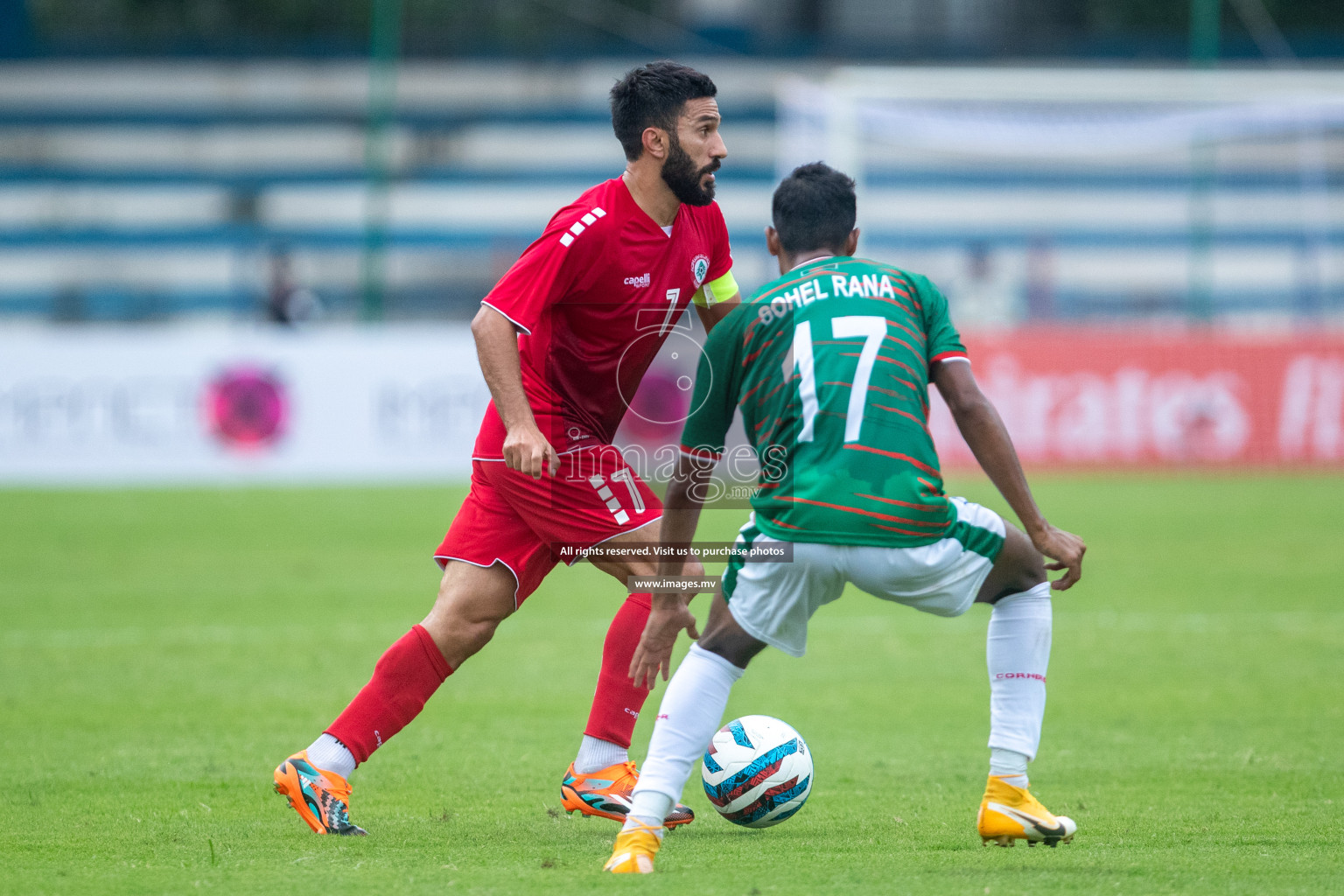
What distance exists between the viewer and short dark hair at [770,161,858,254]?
13.3 ft

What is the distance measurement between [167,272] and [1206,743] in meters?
25.2

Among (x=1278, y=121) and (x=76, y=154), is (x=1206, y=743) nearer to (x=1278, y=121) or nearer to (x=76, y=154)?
(x=1278, y=121)

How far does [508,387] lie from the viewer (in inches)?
174

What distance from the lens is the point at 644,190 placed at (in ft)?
15.4

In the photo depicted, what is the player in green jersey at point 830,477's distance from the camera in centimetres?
386

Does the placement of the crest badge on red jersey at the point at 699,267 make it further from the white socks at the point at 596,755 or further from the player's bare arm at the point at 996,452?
the white socks at the point at 596,755

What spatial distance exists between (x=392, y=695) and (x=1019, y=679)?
6.37 ft

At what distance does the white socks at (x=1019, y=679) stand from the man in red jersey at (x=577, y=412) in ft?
3.38

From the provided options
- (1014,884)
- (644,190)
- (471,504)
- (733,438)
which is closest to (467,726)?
(471,504)

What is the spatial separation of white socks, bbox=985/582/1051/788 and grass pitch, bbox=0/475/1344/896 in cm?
29

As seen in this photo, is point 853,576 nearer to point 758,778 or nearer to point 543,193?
point 758,778

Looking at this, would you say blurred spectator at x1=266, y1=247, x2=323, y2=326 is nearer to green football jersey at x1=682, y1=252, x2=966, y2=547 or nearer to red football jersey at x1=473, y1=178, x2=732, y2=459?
red football jersey at x1=473, y1=178, x2=732, y2=459

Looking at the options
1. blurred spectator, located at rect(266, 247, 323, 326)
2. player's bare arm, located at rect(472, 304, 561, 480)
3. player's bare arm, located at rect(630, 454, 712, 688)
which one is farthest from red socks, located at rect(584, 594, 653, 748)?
blurred spectator, located at rect(266, 247, 323, 326)

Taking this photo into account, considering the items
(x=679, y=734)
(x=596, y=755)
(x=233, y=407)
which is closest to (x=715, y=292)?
(x=596, y=755)
